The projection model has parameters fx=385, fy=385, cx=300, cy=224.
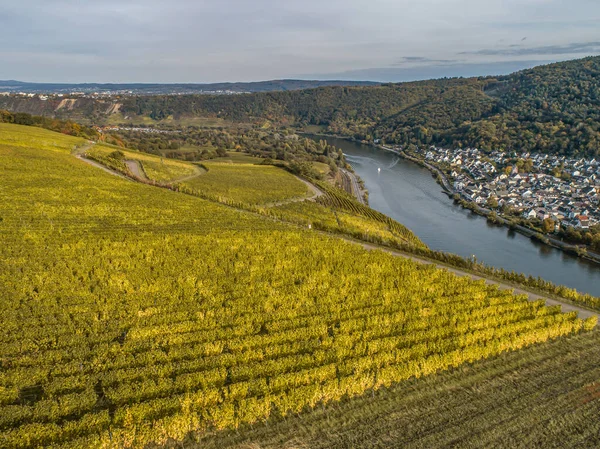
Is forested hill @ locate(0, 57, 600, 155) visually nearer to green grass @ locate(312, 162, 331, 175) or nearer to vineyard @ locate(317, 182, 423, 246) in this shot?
green grass @ locate(312, 162, 331, 175)

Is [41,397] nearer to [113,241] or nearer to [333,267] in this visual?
[113,241]

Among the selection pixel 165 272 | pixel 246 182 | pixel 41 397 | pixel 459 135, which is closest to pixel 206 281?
pixel 165 272

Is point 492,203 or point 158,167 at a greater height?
point 158,167

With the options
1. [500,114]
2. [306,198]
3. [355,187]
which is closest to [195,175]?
[306,198]

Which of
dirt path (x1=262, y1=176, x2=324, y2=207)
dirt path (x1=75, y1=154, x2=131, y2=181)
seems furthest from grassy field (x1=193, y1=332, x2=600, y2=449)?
dirt path (x1=75, y1=154, x2=131, y2=181)

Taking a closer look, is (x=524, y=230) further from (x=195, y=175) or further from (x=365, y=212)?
(x=195, y=175)

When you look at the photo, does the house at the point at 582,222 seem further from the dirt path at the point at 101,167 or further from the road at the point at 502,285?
the dirt path at the point at 101,167
